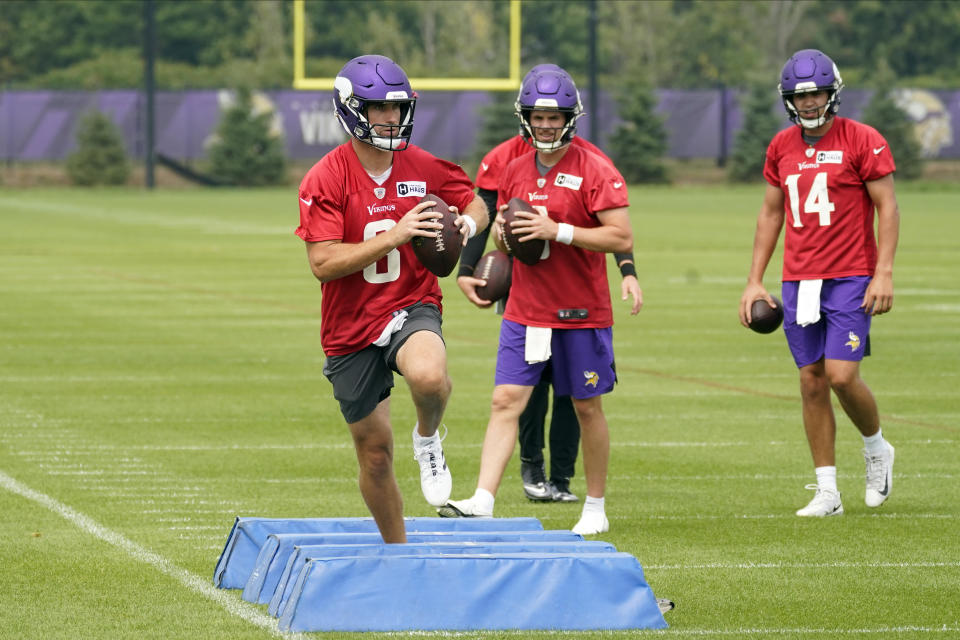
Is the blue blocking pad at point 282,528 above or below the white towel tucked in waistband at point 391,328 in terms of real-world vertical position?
below

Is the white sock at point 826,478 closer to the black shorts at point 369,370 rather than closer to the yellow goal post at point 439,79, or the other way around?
the black shorts at point 369,370

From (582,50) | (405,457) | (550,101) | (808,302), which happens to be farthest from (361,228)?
(582,50)

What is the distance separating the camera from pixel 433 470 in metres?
7.19

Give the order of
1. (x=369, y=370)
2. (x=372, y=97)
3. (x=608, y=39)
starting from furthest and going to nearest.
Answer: (x=608, y=39) < (x=369, y=370) < (x=372, y=97)

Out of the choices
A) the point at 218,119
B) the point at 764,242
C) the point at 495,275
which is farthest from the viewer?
the point at 218,119

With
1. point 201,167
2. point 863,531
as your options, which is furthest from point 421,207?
point 201,167

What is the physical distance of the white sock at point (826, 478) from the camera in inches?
352

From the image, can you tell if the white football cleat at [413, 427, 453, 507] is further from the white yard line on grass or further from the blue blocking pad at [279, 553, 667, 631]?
the white yard line on grass

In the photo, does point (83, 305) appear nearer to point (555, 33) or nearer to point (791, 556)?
point (791, 556)

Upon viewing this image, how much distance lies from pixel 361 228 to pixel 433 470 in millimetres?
991

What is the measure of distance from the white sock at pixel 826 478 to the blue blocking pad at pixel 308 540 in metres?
2.13

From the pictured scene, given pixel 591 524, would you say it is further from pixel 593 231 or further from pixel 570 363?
pixel 593 231

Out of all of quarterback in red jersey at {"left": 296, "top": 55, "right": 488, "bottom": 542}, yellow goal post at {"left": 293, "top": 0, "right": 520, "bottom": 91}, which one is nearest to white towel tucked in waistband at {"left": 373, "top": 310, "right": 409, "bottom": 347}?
quarterback in red jersey at {"left": 296, "top": 55, "right": 488, "bottom": 542}

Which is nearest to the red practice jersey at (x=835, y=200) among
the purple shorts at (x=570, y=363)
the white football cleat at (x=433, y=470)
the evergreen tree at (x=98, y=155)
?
the purple shorts at (x=570, y=363)
